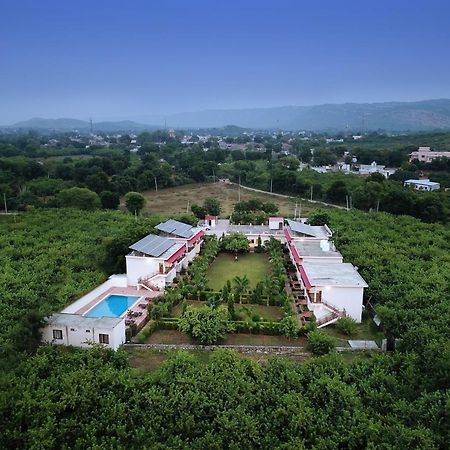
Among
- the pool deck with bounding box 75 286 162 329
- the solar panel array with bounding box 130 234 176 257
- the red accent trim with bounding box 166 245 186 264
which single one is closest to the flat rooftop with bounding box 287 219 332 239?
the red accent trim with bounding box 166 245 186 264

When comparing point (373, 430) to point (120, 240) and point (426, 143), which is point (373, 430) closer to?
point (120, 240)

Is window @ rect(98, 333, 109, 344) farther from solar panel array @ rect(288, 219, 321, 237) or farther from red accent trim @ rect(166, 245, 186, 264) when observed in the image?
solar panel array @ rect(288, 219, 321, 237)

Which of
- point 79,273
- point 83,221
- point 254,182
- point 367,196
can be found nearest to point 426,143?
point 254,182

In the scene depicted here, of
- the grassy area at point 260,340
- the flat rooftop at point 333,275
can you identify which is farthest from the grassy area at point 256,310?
the flat rooftop at point 333,275

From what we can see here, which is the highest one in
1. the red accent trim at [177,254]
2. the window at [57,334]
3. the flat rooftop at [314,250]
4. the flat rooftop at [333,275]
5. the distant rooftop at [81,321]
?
the flat rooftop at [333,275]

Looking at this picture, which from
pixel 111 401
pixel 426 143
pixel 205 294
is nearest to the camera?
pixel 111 401

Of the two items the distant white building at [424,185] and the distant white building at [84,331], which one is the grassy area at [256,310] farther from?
the distant white building at [424,185]
